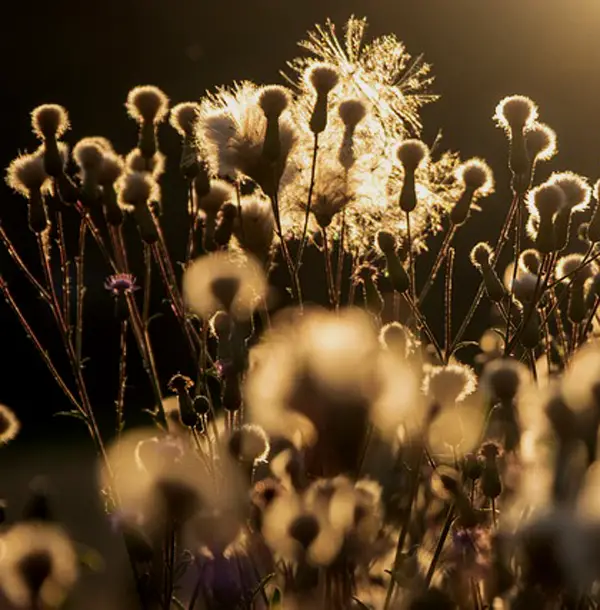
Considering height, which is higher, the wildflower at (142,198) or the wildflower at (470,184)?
the wildflower at (470,184)

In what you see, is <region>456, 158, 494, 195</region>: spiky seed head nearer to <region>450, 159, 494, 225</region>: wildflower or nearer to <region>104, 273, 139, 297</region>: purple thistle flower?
<region>450, 159, 494, 225</region>: wildflower

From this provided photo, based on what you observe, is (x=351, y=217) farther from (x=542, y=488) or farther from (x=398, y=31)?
(x=398, y=31)

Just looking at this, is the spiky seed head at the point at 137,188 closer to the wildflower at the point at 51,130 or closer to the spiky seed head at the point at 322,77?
the wildflower at the point at 51,130

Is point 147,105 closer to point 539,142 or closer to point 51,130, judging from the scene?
point 51,130

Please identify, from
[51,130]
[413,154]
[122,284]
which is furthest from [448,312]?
[51,130]

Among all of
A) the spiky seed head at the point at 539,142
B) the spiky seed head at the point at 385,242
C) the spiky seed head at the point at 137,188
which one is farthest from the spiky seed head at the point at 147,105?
the spiky seed head at the point at 539,142

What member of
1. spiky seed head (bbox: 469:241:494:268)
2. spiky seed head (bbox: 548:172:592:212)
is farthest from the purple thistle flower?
spiky seed head (bbox: 548:172:592:212)
